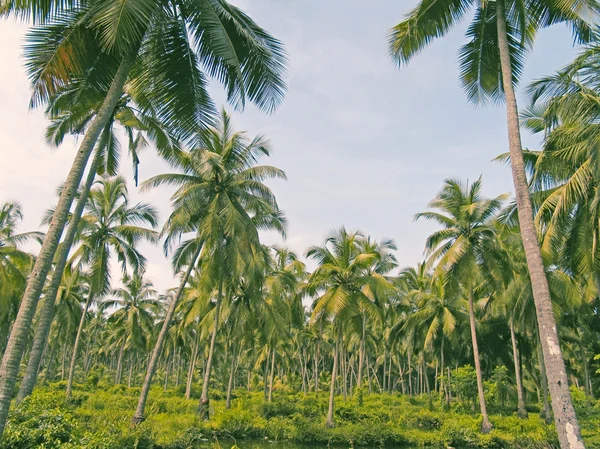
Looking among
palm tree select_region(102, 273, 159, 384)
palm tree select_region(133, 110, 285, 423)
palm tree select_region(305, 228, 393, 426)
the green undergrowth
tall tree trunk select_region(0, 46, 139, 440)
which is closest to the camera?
tall tree trunk select_region(0, 46, 139, 440)

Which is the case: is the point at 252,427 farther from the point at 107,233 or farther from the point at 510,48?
the point at 510,48

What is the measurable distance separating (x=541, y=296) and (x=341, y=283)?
14.0m

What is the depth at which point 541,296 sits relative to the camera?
7.41 metres

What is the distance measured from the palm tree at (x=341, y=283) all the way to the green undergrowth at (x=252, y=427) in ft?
7.52

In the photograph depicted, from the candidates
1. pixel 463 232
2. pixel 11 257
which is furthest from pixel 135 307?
pixel 463 232

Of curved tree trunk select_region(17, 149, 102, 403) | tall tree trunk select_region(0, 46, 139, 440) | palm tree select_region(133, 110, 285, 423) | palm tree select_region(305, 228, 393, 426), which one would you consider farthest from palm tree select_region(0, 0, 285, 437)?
palm tree select_region(305, 228, 393, 426)

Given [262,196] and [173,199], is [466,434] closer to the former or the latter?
[262,196]

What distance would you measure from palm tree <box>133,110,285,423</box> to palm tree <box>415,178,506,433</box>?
8155mm

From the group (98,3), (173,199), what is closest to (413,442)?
(173,199)

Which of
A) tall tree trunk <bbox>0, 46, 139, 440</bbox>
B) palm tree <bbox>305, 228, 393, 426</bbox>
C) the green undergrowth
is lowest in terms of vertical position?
the green undergrowth

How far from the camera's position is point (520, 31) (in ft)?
33.0

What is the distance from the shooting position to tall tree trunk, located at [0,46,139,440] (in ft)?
18.2

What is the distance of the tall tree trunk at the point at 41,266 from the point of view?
5.55 meters

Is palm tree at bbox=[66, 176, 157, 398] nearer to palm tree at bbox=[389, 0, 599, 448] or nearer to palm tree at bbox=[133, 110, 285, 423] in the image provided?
palm tree at bbox=[133, 110, 285, 423]
